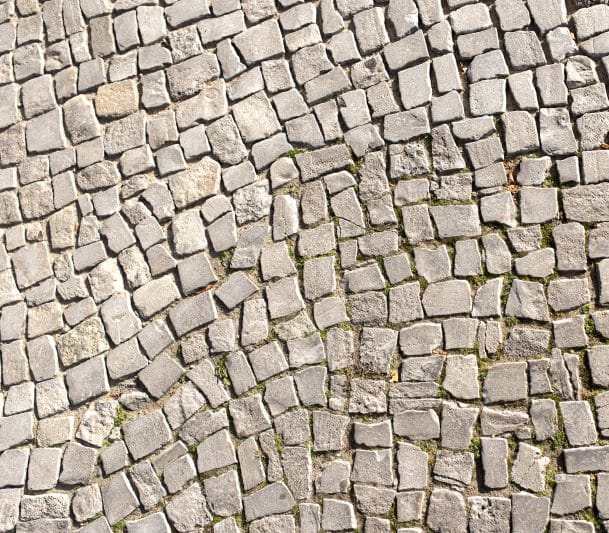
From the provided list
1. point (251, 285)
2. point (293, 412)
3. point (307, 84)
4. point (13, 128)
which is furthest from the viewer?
point (13, 128)

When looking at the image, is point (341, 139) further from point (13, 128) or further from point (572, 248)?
point (13, 128)

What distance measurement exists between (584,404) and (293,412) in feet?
5.13

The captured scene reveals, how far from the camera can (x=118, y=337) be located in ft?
16.1

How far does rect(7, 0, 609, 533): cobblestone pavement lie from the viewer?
14.0 ft

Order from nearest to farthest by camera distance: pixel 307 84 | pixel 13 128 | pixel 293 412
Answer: pixel 293 412
pixel 307 84
pixel 13 128

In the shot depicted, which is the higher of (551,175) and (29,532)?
(551,175)

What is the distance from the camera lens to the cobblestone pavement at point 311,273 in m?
4.27

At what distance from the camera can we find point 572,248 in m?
4.51

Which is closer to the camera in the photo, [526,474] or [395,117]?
[526,474]

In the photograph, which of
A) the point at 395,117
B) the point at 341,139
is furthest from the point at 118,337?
the point at 395,117

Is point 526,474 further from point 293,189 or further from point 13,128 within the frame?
point 13,128

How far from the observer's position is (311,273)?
479 cm

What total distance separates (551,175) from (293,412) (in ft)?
6.72

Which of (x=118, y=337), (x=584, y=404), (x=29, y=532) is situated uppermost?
(x=118, y=337)
